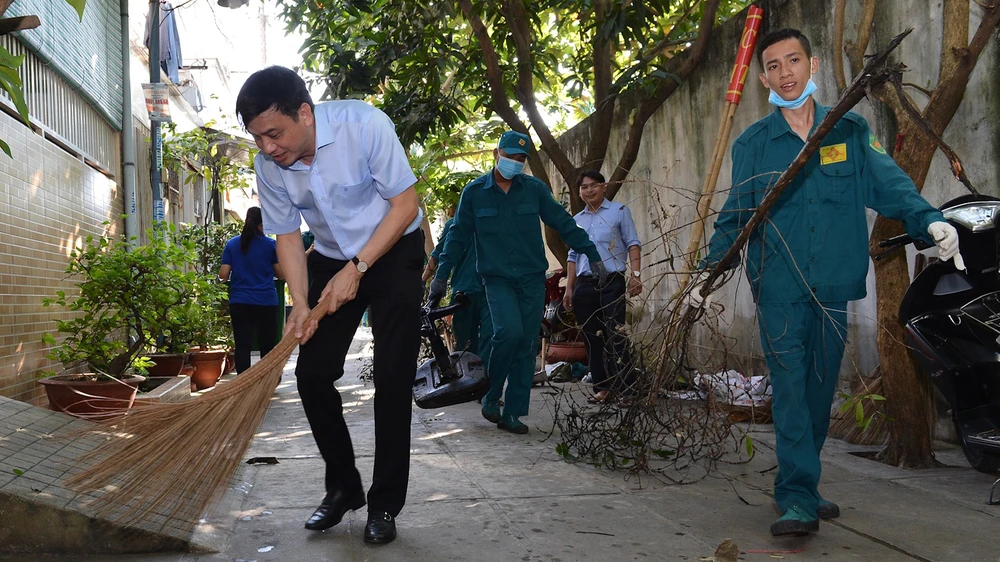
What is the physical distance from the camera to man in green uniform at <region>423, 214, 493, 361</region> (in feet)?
23.2

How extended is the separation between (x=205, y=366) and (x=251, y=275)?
4.77 feet

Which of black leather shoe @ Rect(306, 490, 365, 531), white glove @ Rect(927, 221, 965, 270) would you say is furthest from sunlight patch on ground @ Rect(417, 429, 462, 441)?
white glove @ Rect(927, 221, 965, 270)

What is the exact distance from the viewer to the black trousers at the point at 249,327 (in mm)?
8320

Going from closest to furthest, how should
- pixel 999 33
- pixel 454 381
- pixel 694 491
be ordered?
pixel 694 491 → pixel 999 33 → pixel 454 381

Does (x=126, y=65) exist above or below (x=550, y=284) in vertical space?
above

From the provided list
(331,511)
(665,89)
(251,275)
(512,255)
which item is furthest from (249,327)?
(331,511)

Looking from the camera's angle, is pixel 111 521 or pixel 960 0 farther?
pixel 960 0

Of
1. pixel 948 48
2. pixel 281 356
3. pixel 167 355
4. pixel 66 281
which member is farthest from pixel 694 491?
pixel 66 281

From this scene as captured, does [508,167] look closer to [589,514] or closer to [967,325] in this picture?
[589,514]

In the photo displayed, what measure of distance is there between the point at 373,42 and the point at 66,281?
3735 mm

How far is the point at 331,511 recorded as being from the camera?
360cm

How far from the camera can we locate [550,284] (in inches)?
367

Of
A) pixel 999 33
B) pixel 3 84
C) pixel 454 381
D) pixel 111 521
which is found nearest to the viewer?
pixel 3 84

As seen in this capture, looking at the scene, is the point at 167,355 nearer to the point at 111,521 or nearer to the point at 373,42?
the point at 373,42
